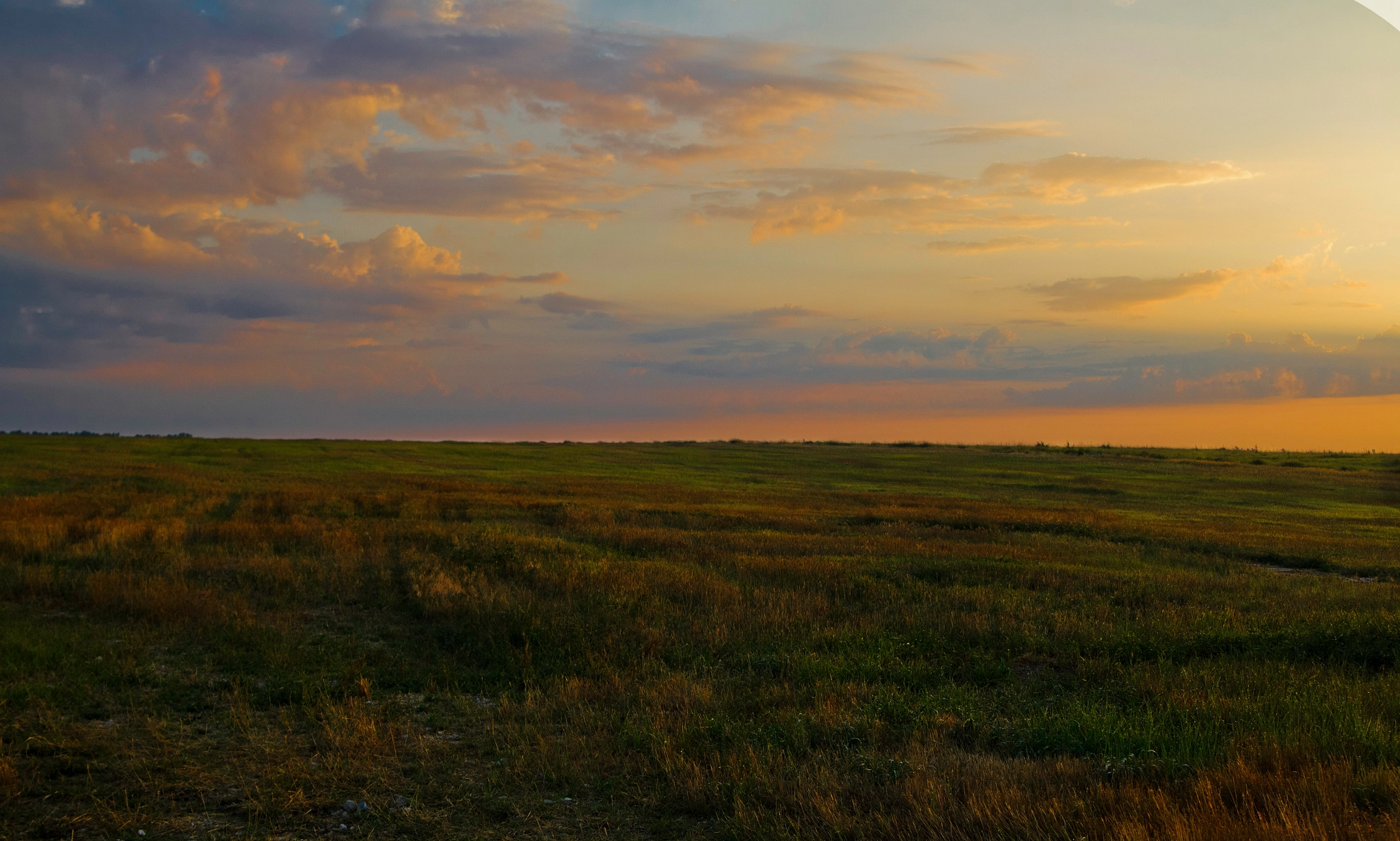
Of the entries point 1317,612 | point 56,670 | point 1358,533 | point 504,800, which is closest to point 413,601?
point 56,670

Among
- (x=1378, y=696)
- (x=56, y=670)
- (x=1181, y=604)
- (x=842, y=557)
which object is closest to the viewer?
(x=1378, y=696)

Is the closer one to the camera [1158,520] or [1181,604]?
[1181,604]

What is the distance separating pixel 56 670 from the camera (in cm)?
1086

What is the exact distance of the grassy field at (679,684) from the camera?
21.7ft

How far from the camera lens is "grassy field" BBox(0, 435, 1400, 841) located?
261 inches

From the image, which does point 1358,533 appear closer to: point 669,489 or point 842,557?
point 842,557

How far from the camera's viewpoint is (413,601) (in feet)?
49.3

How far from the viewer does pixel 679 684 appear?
10023 mm

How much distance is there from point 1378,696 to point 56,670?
16.3 m

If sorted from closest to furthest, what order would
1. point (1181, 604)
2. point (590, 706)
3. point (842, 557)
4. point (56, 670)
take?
point (590, 706) → point (56, 670) → point (1181, 604) → point (842, 557)

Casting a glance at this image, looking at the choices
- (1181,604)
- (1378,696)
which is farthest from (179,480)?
(1378,696)

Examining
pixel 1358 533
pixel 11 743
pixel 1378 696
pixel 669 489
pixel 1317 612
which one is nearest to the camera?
pixel 11 743

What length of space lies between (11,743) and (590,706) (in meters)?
5.86

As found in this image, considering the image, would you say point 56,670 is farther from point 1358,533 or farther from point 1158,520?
point 1358,533
